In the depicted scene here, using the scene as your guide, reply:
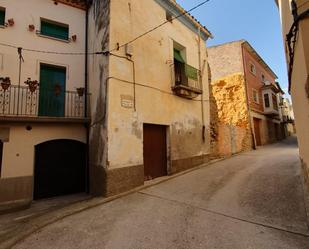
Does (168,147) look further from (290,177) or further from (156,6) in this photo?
(156,6)

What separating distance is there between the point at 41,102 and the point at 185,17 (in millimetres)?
8072

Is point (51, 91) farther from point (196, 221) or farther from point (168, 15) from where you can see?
point (196, 221)

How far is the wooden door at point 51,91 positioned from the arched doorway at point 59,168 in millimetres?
1235

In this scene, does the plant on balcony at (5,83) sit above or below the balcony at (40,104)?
above

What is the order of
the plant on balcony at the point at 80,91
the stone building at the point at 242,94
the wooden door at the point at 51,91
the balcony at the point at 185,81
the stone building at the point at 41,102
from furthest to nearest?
the stone building at the point at 242,94, the balcony at the point at 185,81, the plant on balcony at the point at 80,91, the wooden door at the point at 51,91, the stone building at the point at 41,102

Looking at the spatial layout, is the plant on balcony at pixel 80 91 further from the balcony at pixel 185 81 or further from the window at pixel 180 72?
the window at pixel 180 72

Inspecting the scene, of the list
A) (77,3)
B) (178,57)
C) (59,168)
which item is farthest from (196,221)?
(77,3)

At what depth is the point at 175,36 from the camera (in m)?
8.89

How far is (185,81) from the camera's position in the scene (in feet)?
28.6

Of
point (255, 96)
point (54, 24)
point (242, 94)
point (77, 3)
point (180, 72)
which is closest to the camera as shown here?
point (54, 24)

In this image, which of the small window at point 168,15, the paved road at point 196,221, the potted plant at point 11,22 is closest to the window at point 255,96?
the small window at point 168,15

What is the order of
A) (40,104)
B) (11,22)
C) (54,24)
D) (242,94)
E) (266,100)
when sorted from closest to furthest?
(11,22), (40,104), (54,24), (242,94), (266,100)

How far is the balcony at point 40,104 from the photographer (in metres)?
6.34

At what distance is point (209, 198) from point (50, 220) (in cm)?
389
